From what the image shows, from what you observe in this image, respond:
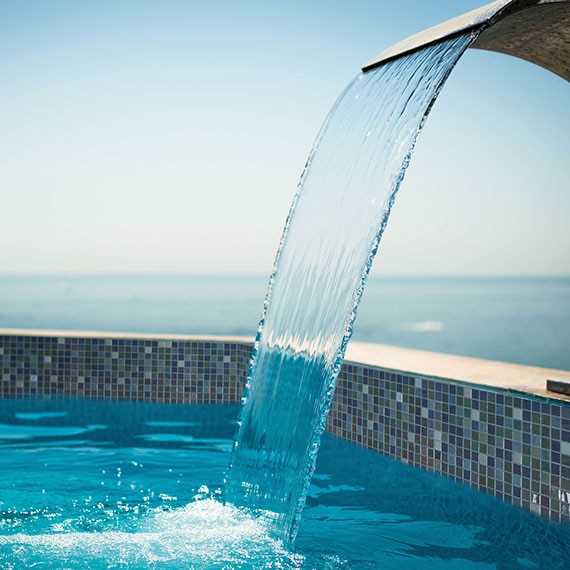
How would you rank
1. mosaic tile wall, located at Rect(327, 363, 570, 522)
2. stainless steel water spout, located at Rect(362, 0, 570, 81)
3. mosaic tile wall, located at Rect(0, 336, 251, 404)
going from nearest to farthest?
1. stainless steel water spout, located at Rect(362, 0, 570, 81)
2. mosaic tile wall, located at Rect(327, 363, 570, 522)
3. mosaic tile wall, located at Rect(0, 336, 251, 404)

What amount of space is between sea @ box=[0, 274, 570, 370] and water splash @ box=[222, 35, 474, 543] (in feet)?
60.7

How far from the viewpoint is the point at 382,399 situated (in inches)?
140

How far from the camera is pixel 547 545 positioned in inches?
93.3

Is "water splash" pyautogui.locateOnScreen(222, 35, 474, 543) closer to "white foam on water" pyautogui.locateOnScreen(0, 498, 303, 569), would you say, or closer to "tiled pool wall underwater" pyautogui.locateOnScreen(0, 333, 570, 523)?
"white foam on water" pyautogui.locateOnScreen(0, 498, 303, 569)

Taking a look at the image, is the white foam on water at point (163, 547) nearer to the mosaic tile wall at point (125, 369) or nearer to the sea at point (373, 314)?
the mosaic tile wall at point (125, 369)

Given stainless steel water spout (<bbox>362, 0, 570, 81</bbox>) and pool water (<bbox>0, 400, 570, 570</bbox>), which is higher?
stainless steel water spout (<bbox>362, 0, 570, 81</bbox>)

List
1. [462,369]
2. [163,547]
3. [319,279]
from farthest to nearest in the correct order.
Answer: [462,369], [319,279], [163,547]

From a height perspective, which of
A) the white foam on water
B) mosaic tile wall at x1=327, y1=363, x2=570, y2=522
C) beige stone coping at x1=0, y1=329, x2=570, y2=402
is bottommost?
the white foam on water

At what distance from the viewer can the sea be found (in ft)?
80.8

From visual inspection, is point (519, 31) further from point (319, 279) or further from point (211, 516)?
point (211, 516)

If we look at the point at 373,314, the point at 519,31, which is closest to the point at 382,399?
the point at 519,31

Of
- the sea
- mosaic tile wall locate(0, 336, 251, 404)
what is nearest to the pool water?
mosaic tile wall locate(0, 336, 251, 404)

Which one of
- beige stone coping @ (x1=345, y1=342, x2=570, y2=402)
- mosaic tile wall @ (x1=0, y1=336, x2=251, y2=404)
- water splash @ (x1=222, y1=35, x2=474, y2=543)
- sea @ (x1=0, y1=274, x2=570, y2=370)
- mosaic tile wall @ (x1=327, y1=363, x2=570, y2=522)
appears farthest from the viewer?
sea @ (x1=0, y1=274, x2=570, y2=370)

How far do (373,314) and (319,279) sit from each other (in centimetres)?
3013
